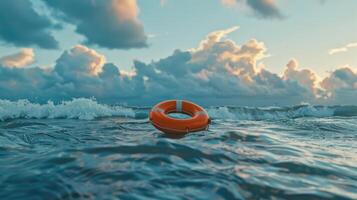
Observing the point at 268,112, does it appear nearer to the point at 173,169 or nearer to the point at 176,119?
the point at 176,119

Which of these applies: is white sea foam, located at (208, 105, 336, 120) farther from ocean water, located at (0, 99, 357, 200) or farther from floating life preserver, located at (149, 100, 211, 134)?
ocean water, located at (0, 99, 357, 200)

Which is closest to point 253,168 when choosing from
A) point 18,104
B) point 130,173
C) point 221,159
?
point 221,159

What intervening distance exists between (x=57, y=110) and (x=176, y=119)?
11.0 m

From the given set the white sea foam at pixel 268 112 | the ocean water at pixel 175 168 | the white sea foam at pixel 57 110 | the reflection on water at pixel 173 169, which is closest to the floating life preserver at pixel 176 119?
Result: the ocean water at pixel 175 168

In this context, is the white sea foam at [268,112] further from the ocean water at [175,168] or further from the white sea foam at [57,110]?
the ocean water at [175,168]

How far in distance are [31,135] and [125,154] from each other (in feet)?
12.8

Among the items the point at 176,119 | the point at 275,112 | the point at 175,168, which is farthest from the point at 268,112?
the point at 175,168

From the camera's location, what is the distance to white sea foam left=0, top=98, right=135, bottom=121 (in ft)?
53.9

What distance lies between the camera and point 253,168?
5.05 metres

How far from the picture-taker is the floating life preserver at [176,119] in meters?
8.24

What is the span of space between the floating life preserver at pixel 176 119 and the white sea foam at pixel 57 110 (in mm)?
8112

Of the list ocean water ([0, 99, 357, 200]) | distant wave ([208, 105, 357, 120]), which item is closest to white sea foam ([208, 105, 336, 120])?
distant wave ([208, 105, 357, 120])

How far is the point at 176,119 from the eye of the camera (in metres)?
8.30

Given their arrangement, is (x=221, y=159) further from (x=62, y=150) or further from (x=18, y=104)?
(x=18, y=104)
